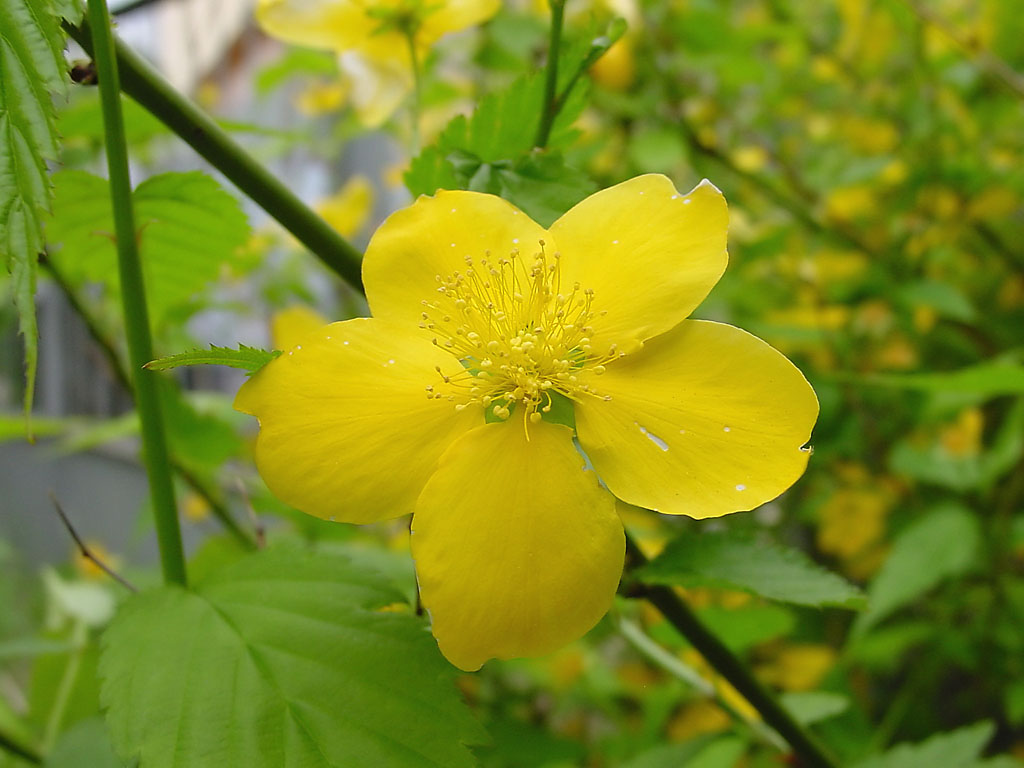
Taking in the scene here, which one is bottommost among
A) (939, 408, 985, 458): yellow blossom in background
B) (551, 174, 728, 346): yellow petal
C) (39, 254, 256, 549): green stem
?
(939, 408, 985, 458): yellow blossom in background

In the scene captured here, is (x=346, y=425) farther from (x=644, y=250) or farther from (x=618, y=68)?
(x=618, y=68)

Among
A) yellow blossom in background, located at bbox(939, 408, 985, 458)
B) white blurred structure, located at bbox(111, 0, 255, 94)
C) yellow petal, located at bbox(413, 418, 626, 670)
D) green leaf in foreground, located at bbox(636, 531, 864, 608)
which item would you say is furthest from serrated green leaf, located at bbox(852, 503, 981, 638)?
white blurred structure, located at bbox(111, 0, 255, 94)

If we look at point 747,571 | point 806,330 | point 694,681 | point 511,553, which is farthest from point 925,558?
point 511,553

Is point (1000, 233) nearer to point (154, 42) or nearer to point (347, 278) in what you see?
point (347, 278)

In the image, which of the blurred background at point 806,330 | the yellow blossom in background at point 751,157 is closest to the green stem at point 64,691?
the blurred background at point 806,330

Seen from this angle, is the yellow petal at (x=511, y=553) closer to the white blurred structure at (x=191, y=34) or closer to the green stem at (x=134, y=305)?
the green stem at (x=134, y=305)

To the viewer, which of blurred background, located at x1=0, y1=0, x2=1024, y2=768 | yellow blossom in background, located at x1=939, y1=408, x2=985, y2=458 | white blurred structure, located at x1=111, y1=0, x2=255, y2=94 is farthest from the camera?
white blurred structure, located at x1=111, y1=0, x2=255, y2=94

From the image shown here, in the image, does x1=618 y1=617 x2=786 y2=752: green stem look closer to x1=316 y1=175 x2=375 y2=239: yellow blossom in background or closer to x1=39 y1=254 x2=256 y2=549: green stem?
x1=39 y1=254 x2=256 y2=549: green stem
